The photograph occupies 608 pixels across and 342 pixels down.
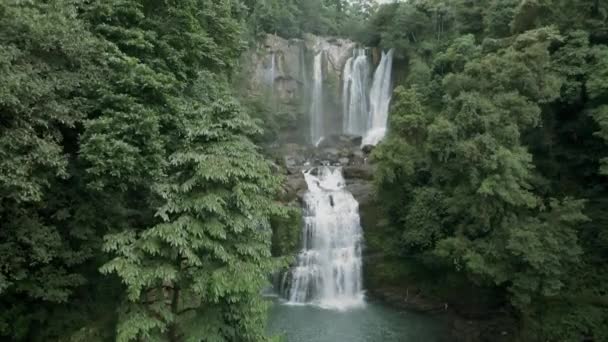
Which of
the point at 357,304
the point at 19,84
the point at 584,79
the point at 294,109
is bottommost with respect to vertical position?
the point at 357,304

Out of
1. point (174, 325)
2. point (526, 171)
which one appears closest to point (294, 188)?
point (526, 171)

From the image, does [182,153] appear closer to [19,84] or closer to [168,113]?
[168,113]

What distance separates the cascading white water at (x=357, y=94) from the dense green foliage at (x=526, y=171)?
46.3 feet

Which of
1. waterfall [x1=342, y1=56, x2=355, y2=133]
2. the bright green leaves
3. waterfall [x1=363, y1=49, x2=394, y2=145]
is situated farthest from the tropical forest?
waterfall [x1=342, y1=56, x2=355, y2=133]

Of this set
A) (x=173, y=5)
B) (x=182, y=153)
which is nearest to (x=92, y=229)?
(x=182, y=153)

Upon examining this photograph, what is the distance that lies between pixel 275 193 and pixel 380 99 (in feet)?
77.3

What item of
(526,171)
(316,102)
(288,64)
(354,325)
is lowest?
(354,325)

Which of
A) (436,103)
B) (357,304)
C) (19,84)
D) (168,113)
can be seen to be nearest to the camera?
(19,84)

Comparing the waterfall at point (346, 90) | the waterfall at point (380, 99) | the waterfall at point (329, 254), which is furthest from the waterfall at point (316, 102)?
the waterfall at point (329, 254)

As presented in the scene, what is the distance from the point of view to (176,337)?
8617 millimetres

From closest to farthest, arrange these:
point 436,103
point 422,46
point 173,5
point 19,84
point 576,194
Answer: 1. point 19,84
2. point 173,5
3. point 576,194
4. point 436,103
5. point 422,46

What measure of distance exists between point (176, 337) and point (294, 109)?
85.7 ft

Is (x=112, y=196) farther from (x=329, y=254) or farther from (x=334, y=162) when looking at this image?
(x=334, y=162)

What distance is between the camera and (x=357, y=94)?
3231 cm
